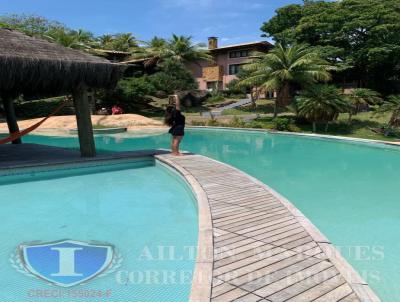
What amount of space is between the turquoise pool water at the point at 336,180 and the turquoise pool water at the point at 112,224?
7.77ft

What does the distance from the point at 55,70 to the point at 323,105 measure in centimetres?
1478

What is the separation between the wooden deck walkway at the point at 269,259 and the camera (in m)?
3.24

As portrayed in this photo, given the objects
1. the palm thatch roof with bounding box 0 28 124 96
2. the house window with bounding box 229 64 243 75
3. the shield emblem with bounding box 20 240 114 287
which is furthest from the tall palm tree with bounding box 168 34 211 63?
the shield emblem with bounding box 20 240 114 287

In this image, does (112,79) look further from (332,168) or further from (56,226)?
(332,168)

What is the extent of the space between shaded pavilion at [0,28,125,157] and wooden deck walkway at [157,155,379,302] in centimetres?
545

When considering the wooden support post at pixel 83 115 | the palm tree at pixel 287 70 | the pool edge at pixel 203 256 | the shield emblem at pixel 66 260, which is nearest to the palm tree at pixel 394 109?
the palm tree at pixel 287 70

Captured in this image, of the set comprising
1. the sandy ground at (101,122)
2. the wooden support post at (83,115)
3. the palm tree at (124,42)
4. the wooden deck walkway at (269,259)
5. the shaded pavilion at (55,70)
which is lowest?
the wooden deck walkway at (269,259)

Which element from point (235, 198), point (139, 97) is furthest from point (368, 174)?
point (139, 97)

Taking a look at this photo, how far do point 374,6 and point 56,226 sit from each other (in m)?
34.1

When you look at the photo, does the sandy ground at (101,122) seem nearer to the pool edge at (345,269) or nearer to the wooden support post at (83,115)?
the wooden support post at (83,115)

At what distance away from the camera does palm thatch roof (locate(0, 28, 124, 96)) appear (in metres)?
8.50

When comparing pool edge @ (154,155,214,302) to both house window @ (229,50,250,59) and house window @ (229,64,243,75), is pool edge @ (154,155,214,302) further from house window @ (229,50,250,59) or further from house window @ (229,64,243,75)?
house window @ (229,64,243,75)

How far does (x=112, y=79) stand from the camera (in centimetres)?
1029

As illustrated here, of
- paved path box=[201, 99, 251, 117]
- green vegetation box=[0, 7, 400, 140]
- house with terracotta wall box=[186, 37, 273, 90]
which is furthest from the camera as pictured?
house with terracotta wall box=[186, 37, 273, 90]
